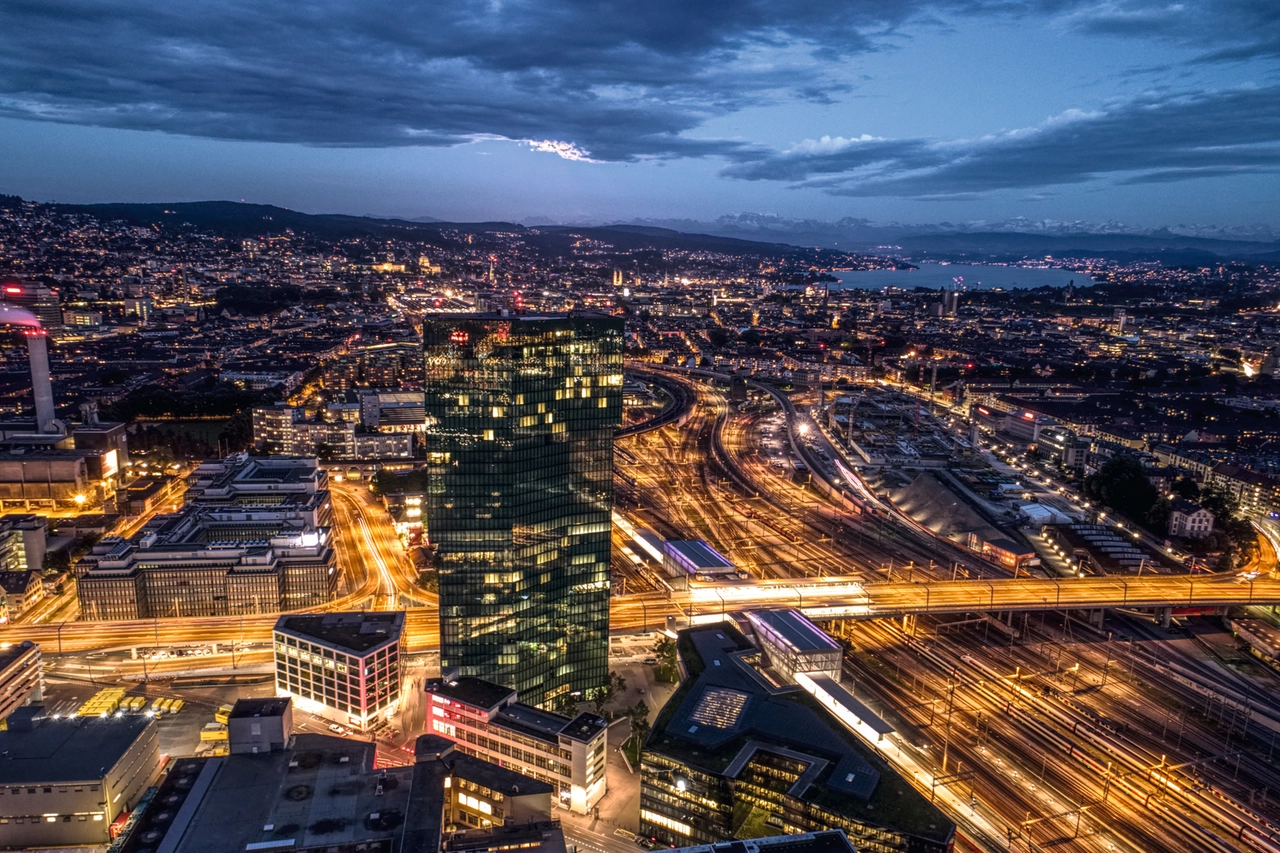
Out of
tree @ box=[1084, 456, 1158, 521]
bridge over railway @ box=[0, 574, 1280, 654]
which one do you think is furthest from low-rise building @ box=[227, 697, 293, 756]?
tree @ box=[1084, 456, 1158, 521]

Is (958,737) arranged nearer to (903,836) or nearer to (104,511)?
(903,836)

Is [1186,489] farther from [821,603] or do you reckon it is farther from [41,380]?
[41,380]

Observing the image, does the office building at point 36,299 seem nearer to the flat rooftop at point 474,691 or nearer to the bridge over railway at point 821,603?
the bridge over railway at point 821,603

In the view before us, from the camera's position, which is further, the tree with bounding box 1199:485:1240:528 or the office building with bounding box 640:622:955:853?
the tree with bounding box 1199:485:1240:528

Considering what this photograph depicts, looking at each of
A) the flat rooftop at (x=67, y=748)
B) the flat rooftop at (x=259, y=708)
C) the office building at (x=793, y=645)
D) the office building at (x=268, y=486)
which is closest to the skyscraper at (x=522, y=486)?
the flat rooftop at (x=259, y=708)

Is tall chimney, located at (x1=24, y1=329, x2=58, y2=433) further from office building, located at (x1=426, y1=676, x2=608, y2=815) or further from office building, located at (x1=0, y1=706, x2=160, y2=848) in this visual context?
office building, located at (x1=426, y1=676, x2=608, y2=815)

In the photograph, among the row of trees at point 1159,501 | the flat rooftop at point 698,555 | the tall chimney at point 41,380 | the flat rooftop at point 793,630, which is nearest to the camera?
the flat rooftop at point 793,630

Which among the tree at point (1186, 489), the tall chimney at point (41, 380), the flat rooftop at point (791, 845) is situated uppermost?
the tall chimney at point (41, 380)
